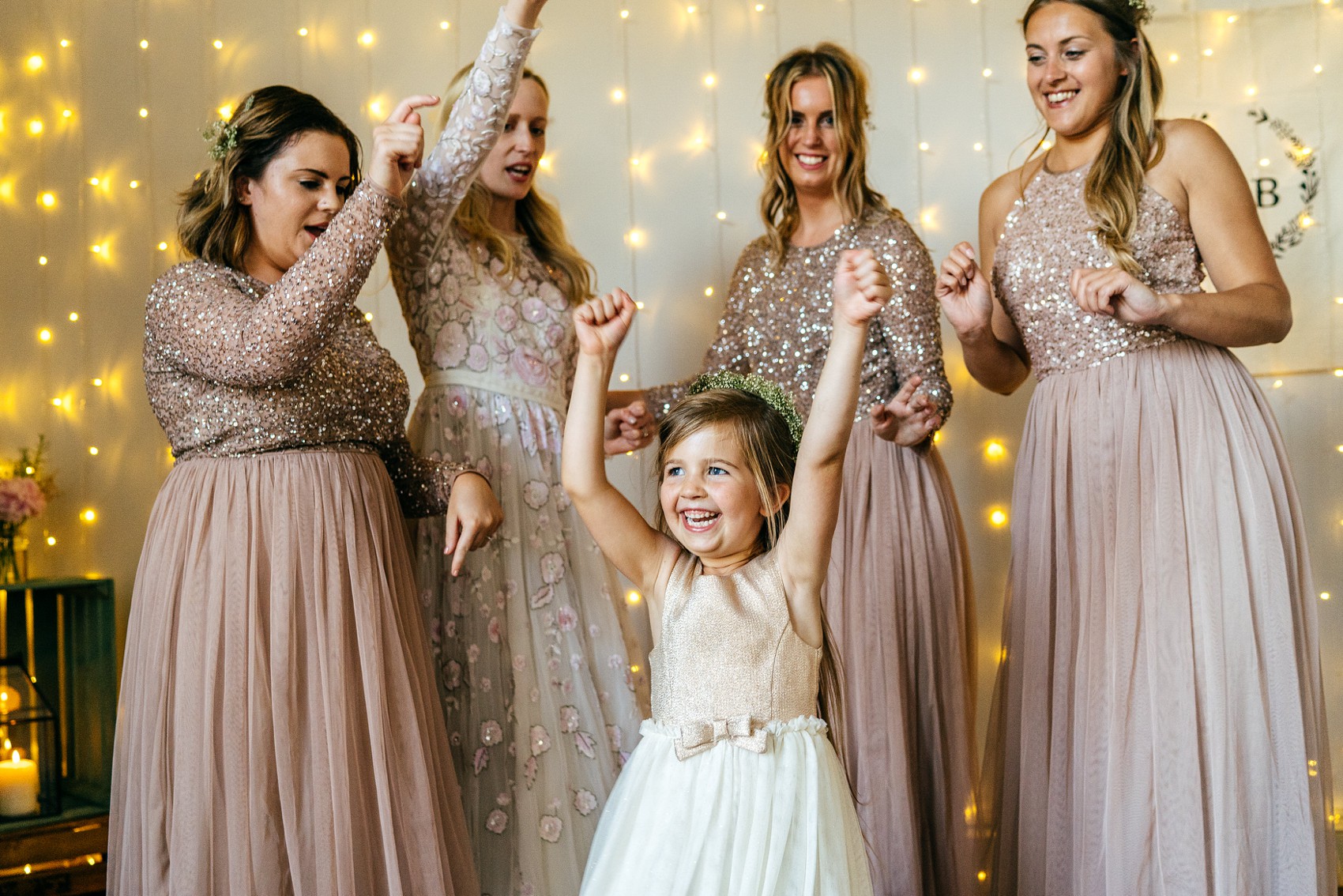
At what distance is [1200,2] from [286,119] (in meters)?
2.21

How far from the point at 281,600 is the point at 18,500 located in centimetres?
123

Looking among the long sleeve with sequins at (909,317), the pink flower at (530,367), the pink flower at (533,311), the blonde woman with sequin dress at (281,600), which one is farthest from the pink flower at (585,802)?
the long sleeve with sequins at (909,317)

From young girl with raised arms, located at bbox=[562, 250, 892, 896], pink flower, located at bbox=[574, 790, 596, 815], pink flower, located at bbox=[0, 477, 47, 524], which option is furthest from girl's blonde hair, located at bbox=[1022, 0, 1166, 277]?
pink flower, located at bbox=[0, 477, 47, 524]

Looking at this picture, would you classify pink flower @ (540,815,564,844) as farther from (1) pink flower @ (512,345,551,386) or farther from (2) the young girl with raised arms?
(1) pink flower @ (512,345,551,386)

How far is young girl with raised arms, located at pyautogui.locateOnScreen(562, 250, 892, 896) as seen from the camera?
4.93 feet

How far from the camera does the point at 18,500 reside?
8.58ft

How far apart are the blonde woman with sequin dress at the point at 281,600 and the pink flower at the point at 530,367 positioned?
31 cm

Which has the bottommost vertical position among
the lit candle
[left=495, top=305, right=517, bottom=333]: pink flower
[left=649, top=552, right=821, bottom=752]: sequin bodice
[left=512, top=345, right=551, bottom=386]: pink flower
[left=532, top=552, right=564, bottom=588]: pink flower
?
the lit candle

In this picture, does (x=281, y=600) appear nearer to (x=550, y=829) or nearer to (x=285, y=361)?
(x=285, y=361)

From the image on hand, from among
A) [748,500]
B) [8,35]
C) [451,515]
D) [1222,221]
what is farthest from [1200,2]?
[8,35]

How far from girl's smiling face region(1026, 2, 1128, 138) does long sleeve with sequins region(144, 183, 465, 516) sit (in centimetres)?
114

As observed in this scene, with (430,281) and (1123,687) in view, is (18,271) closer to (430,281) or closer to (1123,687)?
(430,281)

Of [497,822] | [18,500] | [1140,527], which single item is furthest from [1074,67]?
[18,500]

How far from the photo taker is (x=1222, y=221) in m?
1.99
